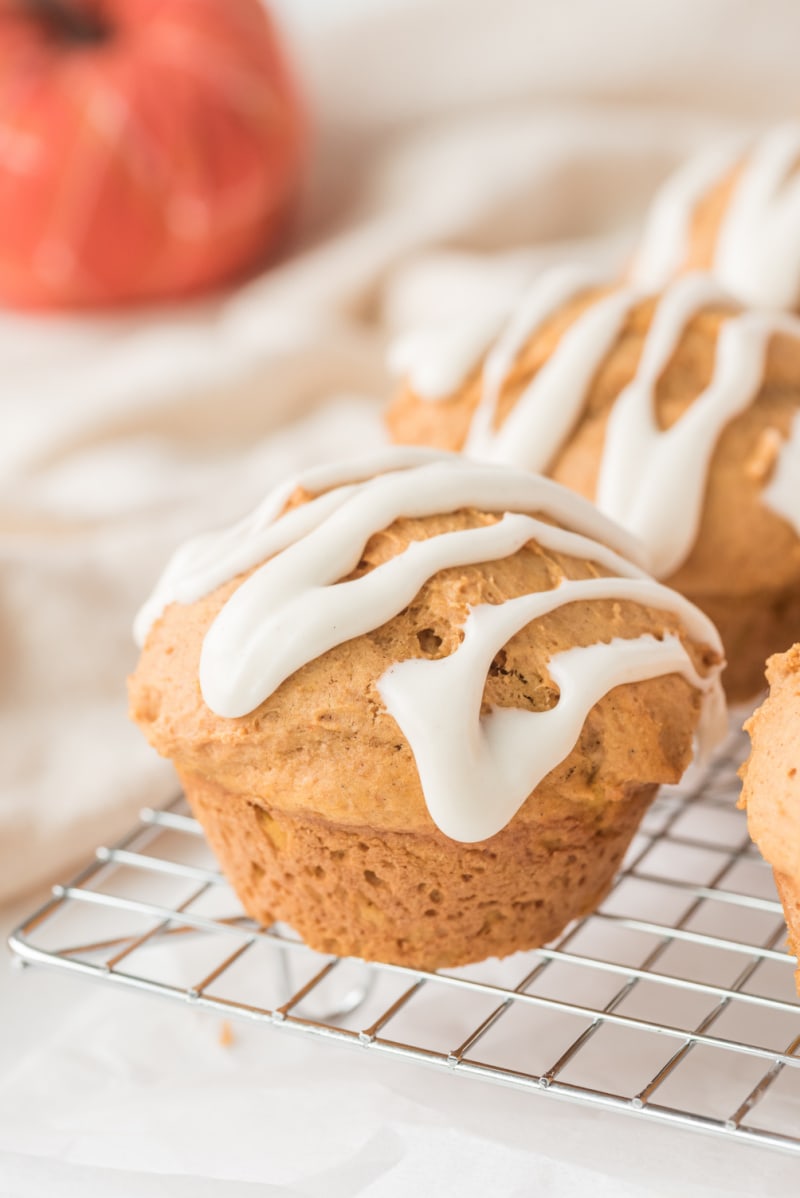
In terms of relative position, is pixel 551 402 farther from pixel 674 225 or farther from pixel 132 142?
pixel 132 142

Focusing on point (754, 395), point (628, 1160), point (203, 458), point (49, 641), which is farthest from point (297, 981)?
point (203, 458)

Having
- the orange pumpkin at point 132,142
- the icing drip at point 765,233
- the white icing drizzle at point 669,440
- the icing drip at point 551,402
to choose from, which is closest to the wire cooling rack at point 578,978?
the white icing drizzle at point 669,440

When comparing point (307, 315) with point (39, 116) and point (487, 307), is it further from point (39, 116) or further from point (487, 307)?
point (487, 307)

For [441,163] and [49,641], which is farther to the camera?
[441,163]

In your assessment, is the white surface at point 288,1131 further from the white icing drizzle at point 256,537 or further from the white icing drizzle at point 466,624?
the white icing drizzle at point 256,537

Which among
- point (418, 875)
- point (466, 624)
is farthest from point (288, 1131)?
point (466, 624)

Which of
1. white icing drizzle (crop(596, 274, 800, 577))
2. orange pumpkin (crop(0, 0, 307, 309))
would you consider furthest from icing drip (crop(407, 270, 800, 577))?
orange pumpkin (crop(0, 0, 307, 309))
